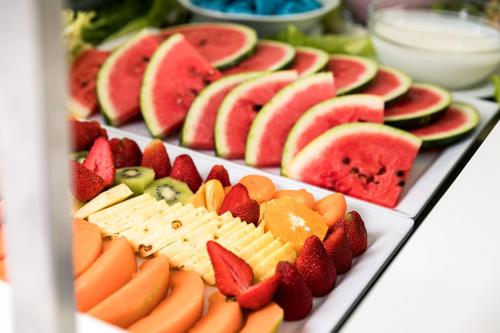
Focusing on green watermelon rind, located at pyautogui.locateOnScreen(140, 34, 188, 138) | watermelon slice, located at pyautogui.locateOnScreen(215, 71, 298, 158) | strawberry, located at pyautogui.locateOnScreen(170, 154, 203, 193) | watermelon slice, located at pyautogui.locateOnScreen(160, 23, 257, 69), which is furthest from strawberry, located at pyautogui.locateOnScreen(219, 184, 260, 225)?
watermelon slice, located at pyautogui.locateOnScreen(160, 23, 257, 69)

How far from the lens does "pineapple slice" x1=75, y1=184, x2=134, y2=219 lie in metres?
1.24

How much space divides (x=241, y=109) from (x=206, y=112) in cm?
10

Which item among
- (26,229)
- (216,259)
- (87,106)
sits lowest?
(87,106)

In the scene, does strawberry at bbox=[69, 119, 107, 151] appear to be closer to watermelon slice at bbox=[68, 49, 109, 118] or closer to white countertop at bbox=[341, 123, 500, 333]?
watermelon slice at bbox=[68, 49, 109, 118]

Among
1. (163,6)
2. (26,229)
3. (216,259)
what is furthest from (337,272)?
(163,6)

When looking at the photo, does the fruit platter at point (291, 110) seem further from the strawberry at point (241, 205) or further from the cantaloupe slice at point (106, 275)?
the cantaloupe slice at point (106, 275)

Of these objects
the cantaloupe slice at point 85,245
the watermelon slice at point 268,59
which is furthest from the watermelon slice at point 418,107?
the cantaloupe slice at point 85,245

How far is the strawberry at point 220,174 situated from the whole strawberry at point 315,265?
0.34 meters

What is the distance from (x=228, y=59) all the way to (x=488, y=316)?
1281mm

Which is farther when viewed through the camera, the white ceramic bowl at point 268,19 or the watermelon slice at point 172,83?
the white ceramic bowl at point 268,19

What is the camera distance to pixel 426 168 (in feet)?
5.39

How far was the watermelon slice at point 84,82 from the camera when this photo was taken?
6.00 ft

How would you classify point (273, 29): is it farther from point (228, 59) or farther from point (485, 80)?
point (485, 80)

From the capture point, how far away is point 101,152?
4.56 feet
